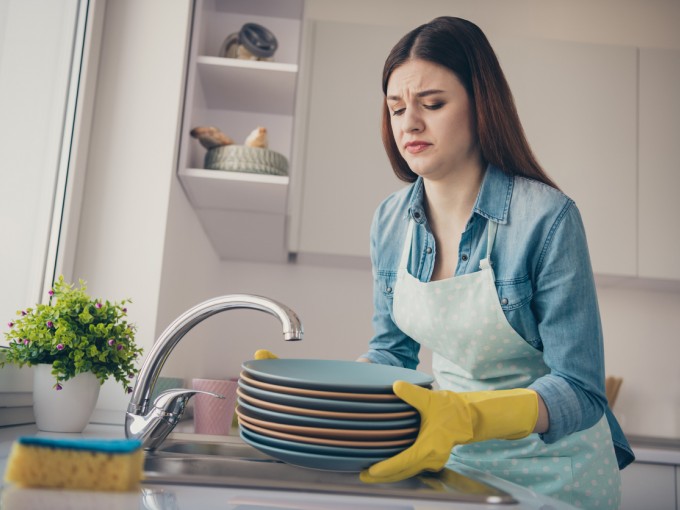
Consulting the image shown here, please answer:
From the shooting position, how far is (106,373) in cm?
110

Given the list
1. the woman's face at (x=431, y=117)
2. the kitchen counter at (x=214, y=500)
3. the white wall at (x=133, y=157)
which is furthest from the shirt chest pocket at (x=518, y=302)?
the white wall at (x=133, y=157)

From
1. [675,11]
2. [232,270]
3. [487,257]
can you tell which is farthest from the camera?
[675,11]

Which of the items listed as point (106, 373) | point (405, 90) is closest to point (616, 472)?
point (405, 90)

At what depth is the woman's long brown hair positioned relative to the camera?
43.1 inches

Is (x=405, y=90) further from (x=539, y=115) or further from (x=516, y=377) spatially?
(x=539, y=115)

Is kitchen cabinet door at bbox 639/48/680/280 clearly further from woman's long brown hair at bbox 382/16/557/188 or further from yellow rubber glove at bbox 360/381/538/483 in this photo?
yellow rubber glove at bbox 360/381/538/483

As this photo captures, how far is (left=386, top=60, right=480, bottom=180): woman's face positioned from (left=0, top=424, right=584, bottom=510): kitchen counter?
540 mm

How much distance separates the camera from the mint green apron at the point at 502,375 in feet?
Answer: 3.51

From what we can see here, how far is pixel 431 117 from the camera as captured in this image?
3.60ft

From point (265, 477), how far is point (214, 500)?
287 mm

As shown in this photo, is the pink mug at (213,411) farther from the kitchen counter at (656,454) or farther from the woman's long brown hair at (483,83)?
the kitchen counter at (656,454)

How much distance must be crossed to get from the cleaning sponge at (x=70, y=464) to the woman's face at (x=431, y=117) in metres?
0.68

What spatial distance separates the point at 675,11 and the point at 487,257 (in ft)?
7.53

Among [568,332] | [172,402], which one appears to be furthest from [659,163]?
[172,402]
